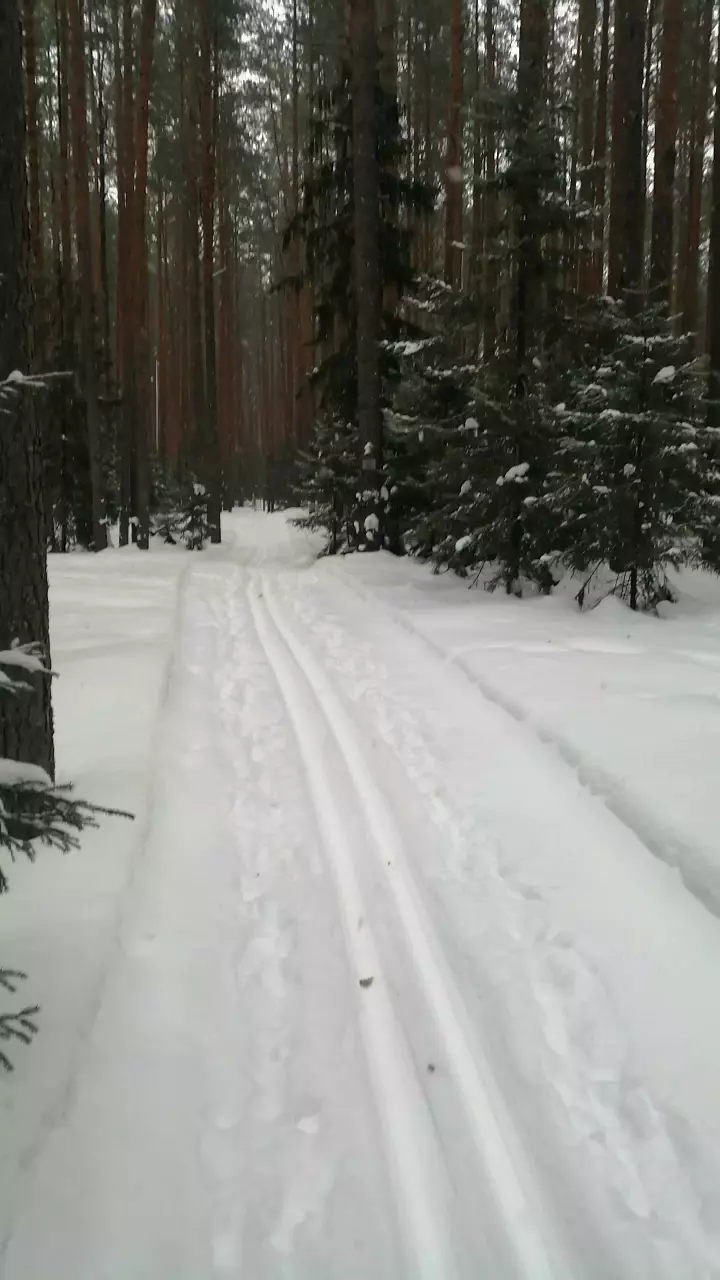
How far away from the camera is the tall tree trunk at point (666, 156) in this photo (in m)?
12.3

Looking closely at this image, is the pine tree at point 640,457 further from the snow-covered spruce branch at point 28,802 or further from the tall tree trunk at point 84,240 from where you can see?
the tall tree trunk at point 84,240

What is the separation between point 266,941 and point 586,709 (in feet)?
10.8

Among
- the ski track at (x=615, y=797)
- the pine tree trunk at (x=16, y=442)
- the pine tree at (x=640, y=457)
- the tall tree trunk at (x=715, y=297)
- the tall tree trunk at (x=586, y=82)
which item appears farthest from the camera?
the tall tree trunk at (x=586, y=82)

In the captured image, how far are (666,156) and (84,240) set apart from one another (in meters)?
11.9

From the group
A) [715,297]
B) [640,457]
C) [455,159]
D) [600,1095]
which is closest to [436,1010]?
[600,1095]

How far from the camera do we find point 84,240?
1753 cm

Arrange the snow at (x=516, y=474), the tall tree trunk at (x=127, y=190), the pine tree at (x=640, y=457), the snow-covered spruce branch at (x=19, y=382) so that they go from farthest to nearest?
the tall tree trunk at (x=127, y=190), the snow at (x=516, y=474), the pine tree at (x=640, y=457), the snow-covered spruce branch at (x=19, y=382)

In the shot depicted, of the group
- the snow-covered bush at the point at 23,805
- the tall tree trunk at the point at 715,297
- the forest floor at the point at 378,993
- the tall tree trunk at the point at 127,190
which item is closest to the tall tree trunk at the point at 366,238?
the tall tree trunk at the point at 715,297

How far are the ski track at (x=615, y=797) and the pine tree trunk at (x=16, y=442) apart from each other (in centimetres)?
313

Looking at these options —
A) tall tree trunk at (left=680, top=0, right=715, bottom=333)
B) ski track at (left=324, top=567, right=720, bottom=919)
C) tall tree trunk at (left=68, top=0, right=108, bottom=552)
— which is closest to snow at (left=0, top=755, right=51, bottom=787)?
ski track at (left=324, top=567, right=720, bottom=919)

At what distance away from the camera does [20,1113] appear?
2.52m

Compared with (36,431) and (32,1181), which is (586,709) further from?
(32,1181)

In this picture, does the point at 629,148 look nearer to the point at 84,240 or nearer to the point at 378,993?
the point at 84,240

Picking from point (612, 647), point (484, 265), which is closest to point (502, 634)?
point (612, 647)
